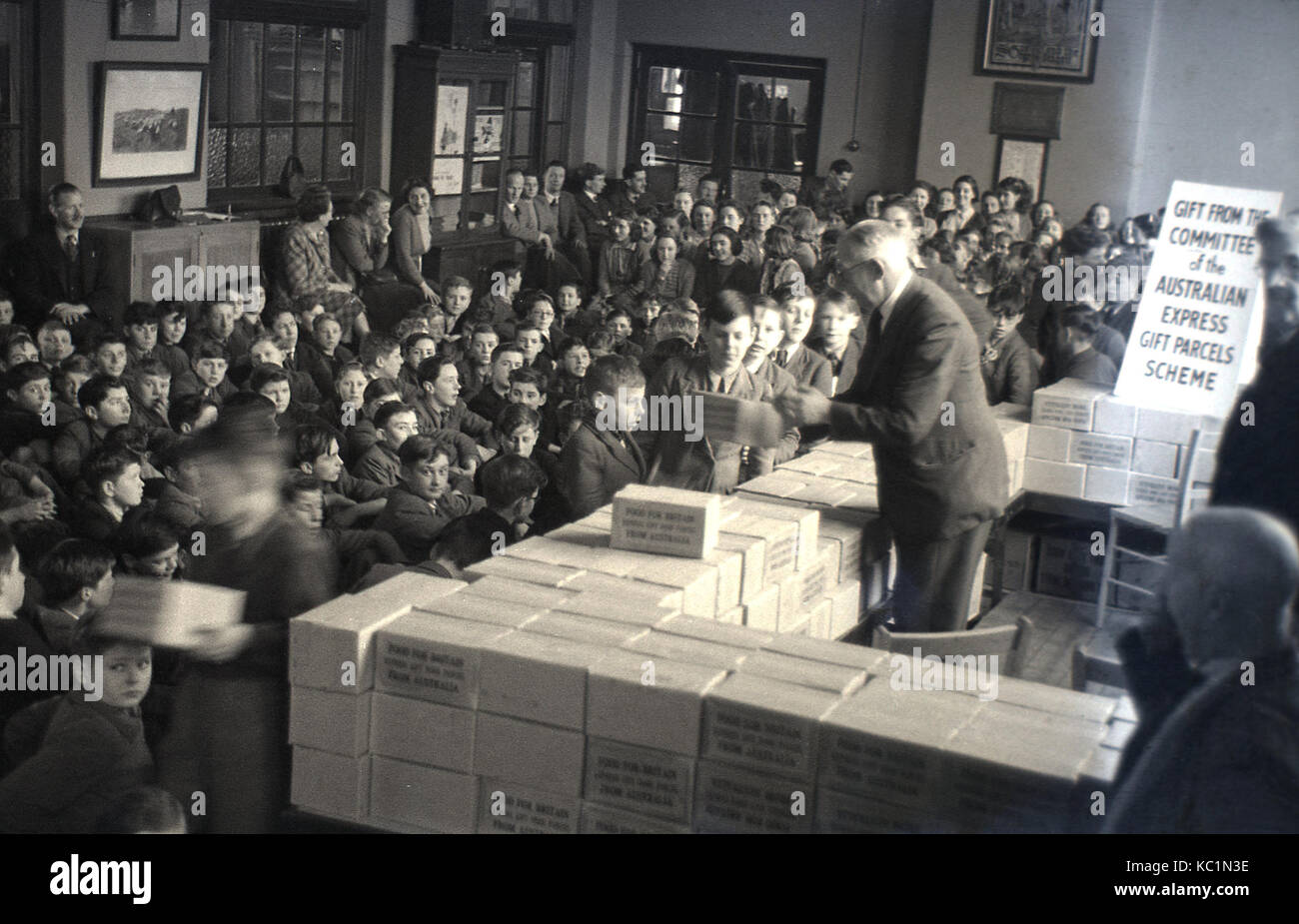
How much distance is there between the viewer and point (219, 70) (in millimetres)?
9305

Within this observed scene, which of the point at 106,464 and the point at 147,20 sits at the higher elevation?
the point at 147,20

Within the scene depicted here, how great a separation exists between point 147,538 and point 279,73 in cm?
642

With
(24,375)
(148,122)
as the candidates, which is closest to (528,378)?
(24,375)

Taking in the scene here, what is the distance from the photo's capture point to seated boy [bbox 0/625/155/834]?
9.57 ft

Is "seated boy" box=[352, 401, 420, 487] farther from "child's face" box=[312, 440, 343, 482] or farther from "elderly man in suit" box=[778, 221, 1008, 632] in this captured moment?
"elderly man in suit" box=[778, 221, 1008, 632]

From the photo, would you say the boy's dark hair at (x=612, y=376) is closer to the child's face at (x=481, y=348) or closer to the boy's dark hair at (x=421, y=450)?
the boy's dark hair at (x=421, y=450)

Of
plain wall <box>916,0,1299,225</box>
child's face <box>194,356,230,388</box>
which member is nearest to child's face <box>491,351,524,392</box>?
child's face <box>194,356,230,388</box>

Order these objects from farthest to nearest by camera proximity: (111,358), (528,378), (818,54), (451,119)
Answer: (818,54), (451,119), (528,378), (111,358)

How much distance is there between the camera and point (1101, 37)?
Answer: 12867 mm

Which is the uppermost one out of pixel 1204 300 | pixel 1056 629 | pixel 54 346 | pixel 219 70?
pixel 219 70

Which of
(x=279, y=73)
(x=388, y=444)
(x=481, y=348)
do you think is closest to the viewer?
(x=388, y=444)

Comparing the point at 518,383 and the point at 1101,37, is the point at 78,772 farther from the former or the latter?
the point at 1101,37

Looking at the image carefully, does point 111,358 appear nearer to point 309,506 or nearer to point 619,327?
point 309,506
